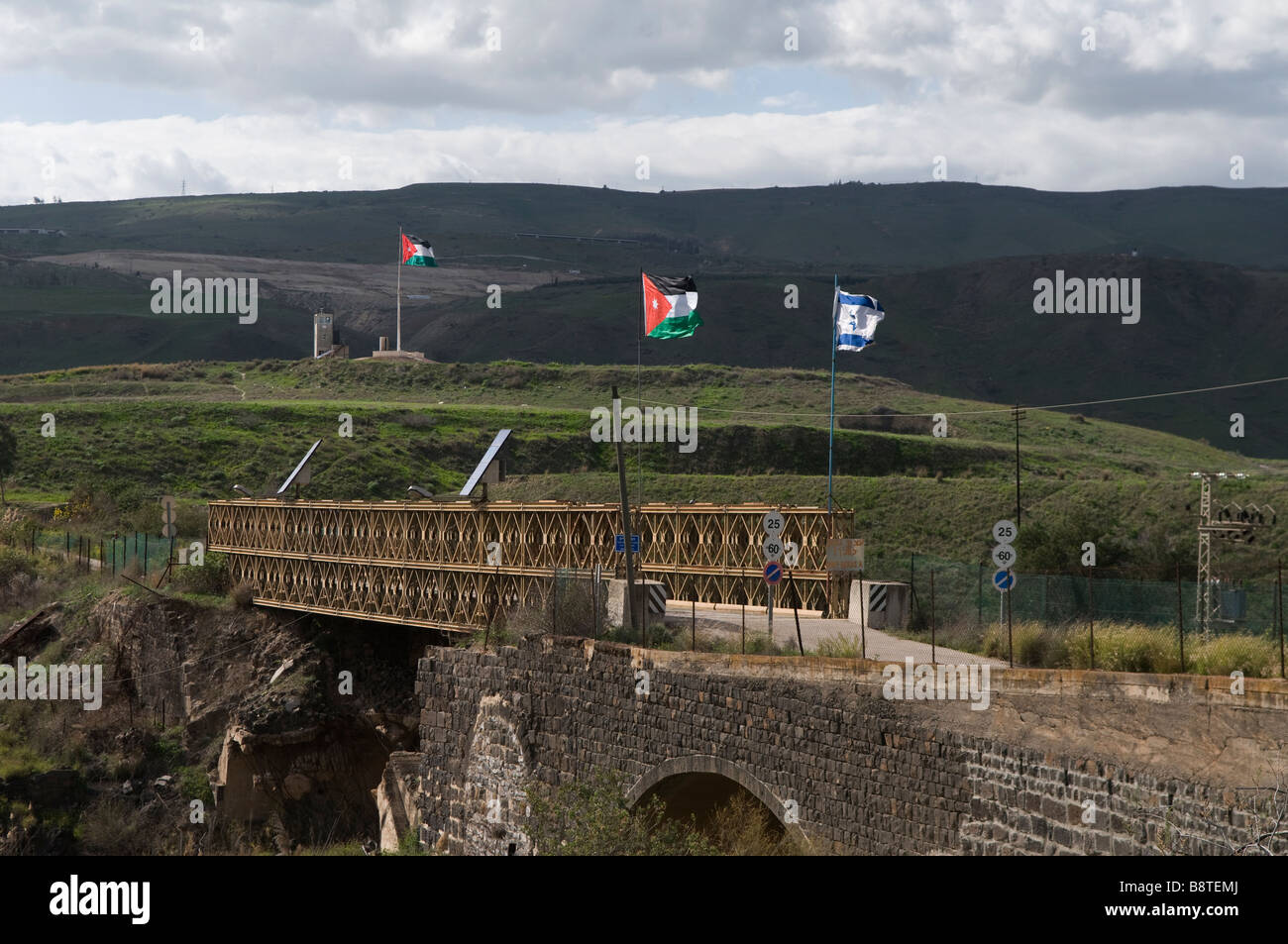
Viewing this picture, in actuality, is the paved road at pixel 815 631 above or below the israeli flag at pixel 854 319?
below

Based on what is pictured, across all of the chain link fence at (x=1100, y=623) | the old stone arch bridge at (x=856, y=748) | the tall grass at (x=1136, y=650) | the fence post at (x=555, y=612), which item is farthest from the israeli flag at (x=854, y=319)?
the tall grass at (x=1136, y=650)

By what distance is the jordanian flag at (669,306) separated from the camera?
1007 inches

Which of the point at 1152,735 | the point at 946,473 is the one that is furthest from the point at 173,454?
the point at 1152,735

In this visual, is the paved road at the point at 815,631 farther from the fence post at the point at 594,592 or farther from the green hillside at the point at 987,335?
the green hillside at the point at 987,335

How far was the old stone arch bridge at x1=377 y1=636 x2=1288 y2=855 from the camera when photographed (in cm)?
1287

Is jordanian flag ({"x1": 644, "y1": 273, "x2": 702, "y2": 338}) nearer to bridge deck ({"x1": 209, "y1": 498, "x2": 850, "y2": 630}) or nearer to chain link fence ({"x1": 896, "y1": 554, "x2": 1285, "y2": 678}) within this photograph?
bridge deck ({"x1": 209, "y1": 498, "x2": 850, "y2": 630})

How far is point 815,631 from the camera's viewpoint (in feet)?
72.0

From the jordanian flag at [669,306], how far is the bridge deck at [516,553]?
11.3 feet

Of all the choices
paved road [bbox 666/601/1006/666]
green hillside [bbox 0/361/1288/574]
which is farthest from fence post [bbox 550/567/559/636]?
green hillside [bbox 0/361/1288/574]

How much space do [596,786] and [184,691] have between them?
20.0m

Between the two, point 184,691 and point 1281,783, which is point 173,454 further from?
point 1281,783

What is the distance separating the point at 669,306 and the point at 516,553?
5.55 m

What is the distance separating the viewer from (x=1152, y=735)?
13.4 meters
